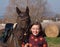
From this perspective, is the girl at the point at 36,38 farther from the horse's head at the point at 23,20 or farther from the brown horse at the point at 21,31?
the horse's head at the point at 23,20

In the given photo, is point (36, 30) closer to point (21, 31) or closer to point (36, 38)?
point (36, 38)

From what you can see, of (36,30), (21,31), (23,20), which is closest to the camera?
(36,30)

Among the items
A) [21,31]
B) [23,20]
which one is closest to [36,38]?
[21,31]

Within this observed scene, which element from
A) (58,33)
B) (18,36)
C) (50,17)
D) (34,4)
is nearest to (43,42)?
(18,36)

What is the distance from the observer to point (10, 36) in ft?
→ 13.3

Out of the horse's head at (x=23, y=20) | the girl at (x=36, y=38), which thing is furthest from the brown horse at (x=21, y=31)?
the girl at (x=36, y=38)

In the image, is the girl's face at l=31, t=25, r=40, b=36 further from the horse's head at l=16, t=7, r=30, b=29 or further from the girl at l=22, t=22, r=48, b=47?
the horse's head at l=16, t=7, r=30, b=29

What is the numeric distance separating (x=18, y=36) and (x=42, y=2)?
13.5 metres

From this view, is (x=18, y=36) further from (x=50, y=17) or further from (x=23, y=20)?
(x=50, y=17)

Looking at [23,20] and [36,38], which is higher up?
[23,20]

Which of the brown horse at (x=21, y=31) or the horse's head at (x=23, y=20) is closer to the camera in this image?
the brown horse at (x=21, y=31)

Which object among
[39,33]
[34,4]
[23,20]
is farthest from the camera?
[34,4]

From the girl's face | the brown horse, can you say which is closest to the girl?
the girl's face

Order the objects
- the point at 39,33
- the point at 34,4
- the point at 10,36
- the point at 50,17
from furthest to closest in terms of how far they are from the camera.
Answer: the point at 50,17
the point at 34,4
the point at 10,36
the point at 39,33
